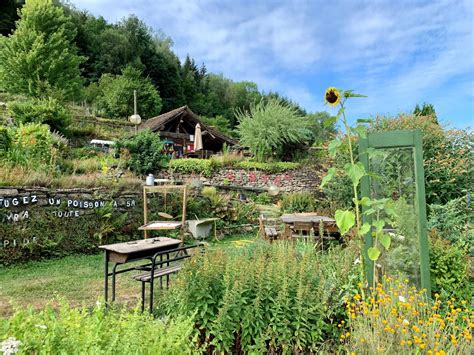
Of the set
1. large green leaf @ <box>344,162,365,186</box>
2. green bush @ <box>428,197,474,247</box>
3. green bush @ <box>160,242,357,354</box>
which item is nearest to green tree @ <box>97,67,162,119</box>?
green bush @ <box>428,197,474,247</box>

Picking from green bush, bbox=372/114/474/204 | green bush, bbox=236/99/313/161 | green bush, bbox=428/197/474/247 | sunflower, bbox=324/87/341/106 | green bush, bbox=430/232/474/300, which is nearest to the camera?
sunflower, bbox=324/87/341/106

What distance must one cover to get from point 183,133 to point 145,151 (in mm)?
8557

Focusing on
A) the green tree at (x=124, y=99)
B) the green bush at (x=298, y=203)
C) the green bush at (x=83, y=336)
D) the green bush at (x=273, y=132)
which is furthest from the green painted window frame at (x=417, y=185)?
the green tree at (x=124, y=99)

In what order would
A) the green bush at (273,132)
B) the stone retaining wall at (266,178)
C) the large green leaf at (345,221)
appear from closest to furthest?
1. the large green leaf at (345,221)
2. the stone retaining wall at (266,178)
3. the green bush at (273,132)

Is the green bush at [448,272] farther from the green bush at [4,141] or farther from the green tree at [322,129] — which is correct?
the green bush at [4,141]

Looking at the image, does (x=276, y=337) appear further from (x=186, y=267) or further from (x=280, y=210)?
(x=280, y=210)

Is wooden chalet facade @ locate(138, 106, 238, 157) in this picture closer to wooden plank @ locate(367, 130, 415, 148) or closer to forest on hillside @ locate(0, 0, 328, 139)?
forest on hillside @ locate(0, 0, 328, 139)

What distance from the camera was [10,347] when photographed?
1316mm

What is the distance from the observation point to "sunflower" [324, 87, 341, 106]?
9.08 ft

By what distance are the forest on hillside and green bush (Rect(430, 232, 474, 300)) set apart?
48.8 ft

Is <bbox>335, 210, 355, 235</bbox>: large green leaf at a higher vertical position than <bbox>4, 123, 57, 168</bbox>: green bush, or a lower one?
lower

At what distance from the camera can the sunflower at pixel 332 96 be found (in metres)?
2.77

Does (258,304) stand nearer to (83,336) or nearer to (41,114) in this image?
(83,336)

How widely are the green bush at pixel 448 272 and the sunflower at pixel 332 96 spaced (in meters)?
1.62
